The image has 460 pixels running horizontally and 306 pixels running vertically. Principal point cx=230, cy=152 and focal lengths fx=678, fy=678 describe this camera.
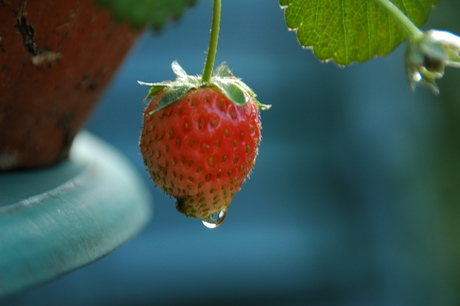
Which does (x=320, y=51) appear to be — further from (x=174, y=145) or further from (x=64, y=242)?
(x=64, y=242)

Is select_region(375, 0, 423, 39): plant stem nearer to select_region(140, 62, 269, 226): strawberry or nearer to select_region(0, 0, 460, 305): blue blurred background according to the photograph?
select_region(140, 62, 269, 226): strawberry

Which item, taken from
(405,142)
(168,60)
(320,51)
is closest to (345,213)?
(405,142)

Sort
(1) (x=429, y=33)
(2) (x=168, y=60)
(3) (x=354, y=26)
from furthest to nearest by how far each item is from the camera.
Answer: (2) (x=168, y=60), (3) (x=354, y=26), (1) (x=429, y=33)

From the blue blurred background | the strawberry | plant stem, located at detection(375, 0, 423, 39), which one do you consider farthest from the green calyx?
the blue blurred background

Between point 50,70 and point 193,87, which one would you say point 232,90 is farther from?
point 50,70

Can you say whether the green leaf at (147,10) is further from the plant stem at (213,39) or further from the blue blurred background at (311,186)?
the blue blurred background at (311,186)

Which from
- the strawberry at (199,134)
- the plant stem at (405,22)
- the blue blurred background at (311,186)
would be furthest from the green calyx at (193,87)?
the blue blurred background at (311,186)
